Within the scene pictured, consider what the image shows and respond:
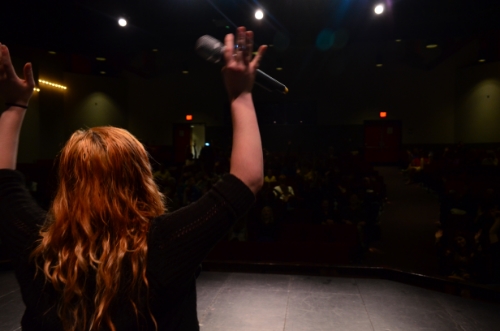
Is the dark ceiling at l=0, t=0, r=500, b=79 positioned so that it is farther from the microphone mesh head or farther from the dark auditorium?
the microphone mesh head

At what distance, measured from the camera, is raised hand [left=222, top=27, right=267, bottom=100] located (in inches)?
27.7

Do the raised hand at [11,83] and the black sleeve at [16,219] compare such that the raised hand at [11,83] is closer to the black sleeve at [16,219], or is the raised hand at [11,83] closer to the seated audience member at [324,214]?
the black sleeve at [16,219]

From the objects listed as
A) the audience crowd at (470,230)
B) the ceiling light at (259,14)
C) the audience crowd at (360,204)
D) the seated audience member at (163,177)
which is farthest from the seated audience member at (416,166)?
the seated audience member at (163,177)

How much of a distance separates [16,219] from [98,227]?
0.18 meters

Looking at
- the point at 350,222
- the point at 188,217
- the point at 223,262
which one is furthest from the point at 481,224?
the point at 188,217

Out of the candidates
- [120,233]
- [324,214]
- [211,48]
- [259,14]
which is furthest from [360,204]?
[120,233]

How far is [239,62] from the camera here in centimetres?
71

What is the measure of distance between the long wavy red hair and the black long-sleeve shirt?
0.02 metres

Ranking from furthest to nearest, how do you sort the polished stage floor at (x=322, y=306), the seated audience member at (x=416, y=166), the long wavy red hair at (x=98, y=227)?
the seated audience member at (x=416, y=166), the polished stage floor at (x=322, y=306), the long wavy red hair at (x=98, y=227)

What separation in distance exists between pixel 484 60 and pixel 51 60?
11.5 metres

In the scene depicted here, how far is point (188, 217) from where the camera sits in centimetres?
67

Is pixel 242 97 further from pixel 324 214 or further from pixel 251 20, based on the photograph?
pixel 251 20

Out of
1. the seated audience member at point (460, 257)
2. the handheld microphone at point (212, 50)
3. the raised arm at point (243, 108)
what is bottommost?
the seated audience member at point (460, 257)

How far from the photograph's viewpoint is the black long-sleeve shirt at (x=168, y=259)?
0.66 m
